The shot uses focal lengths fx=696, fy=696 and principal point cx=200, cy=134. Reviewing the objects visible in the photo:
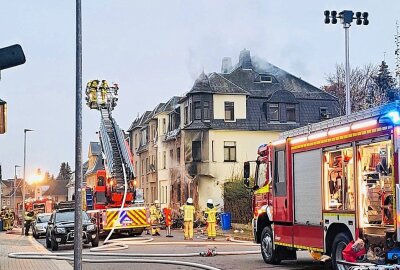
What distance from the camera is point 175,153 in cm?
5469

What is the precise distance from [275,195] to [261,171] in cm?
138

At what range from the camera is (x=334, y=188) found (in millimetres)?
13219

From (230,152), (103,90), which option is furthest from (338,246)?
(230,152)

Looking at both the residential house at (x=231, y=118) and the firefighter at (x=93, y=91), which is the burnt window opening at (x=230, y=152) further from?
Result: the firefighter at (x=93, y=91)

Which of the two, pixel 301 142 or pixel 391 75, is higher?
pixel 391 75

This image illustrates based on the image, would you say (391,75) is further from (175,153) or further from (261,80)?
(175,153)

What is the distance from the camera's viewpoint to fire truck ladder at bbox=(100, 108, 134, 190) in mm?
31781

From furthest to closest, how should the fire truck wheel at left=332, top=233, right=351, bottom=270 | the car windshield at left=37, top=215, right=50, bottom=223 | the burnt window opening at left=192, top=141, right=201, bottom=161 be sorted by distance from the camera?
the burnt window opening at left=192, top=141, right=201, bottom=161
the car windshield at left=37, top=215, right=50, bottom=223
the fire truck wheel at left=332, top=233, right=351, bottom=270

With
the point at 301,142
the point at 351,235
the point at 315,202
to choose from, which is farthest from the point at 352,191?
the point at 301,142

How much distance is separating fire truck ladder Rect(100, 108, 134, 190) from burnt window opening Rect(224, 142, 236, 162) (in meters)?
18.1

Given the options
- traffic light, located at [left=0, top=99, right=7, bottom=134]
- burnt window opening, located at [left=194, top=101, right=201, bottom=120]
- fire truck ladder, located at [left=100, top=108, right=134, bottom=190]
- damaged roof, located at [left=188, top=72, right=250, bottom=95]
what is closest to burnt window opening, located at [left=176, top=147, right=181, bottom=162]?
burnt window opening, located at [left=194, top=101, right=201, bottom=120]

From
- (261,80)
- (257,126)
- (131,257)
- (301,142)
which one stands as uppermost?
(261,80)

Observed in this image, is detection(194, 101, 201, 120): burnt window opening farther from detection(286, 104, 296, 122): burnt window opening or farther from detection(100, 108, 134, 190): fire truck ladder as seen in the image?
detection(100, 108, 134, 190): fire truck ladder

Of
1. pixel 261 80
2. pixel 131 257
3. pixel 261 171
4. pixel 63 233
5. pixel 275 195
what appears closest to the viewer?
pixel 275 195
